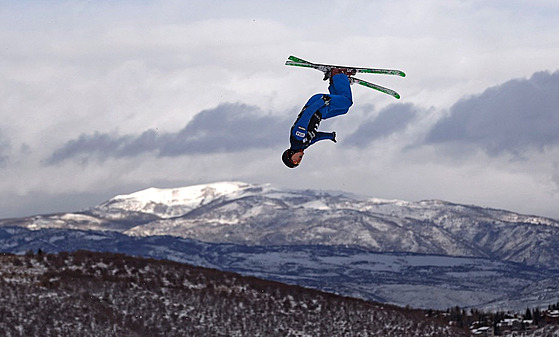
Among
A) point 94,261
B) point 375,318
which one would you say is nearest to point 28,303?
point 94,261

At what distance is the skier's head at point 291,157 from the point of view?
30.9 metres

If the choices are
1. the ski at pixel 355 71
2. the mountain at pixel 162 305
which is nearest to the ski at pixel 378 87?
the ski at pixel 355 71

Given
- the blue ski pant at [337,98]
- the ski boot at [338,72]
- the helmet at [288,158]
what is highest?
the ski boot at [338,72]

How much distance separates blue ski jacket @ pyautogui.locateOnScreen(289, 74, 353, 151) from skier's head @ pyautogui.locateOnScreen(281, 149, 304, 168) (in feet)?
0.45

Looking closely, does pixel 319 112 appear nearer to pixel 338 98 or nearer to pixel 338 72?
pixel 338 98

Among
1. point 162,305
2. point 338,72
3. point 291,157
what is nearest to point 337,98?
point 338,72

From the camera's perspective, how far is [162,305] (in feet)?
449

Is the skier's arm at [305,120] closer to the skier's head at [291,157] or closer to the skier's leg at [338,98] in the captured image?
the skier's leg at [338,98]

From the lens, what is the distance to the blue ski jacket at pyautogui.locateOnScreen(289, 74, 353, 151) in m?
30.6

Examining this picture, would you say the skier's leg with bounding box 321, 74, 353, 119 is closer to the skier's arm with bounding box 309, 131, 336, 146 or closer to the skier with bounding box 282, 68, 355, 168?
the skier with bounding box 282, 68, 355, 168

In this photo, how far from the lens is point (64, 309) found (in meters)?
128

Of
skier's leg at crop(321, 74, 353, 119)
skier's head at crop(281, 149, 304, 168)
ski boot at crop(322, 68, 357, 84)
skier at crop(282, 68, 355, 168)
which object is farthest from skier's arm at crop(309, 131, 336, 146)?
ski boot at crop(322, 68, 357, 84)

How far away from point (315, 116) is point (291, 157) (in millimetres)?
1526

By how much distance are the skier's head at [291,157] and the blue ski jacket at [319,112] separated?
0.14 m
